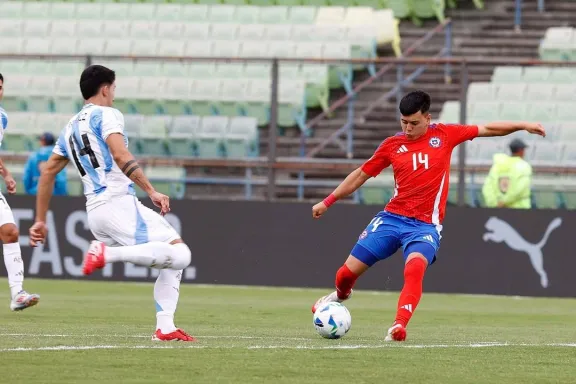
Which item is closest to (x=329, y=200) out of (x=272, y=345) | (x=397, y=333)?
(x=397, y=333)

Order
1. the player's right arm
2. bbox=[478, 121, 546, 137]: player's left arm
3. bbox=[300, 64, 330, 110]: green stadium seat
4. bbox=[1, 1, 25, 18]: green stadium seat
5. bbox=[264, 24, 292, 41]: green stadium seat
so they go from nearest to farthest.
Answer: bbox=[478, 121, 546, 137]: player's left arm → the player's right arm → bbox=[300, 64, 330, 110]: green stadium seat → bbox=[264, 24, 292, 41]: green stadium seat → bbox=[1, 1, 25, 18]: green stadium seat

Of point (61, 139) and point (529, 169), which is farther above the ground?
point (61, 139)

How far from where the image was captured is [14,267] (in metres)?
12.1

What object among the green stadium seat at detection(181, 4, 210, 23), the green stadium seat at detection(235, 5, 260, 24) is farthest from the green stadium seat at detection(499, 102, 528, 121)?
the green stadium seat at detection(181, 4, 210, 23)

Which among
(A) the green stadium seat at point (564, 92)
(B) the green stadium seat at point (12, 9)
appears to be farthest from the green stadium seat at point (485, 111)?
(B) the green stadium seat at point (12, 9)

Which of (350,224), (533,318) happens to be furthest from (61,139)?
(350,224)

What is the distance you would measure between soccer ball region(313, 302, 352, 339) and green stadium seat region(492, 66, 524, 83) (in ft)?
32.4

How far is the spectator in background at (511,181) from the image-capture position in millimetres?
18469

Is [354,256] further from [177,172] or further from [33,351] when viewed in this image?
[177,172]

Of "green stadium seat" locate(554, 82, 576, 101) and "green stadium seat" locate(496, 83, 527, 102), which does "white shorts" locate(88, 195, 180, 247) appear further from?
"green stadium seat" locate(496, 83, 527, 102)

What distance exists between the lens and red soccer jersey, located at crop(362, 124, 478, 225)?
10.6 meters

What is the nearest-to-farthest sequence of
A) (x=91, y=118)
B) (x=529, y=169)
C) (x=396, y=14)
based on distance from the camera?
1. (x=91, y=118)
2. (x=529, y=169)
3. (x=396, y=14)

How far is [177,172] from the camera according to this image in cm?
1959

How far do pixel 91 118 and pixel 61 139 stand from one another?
470 millimetres
